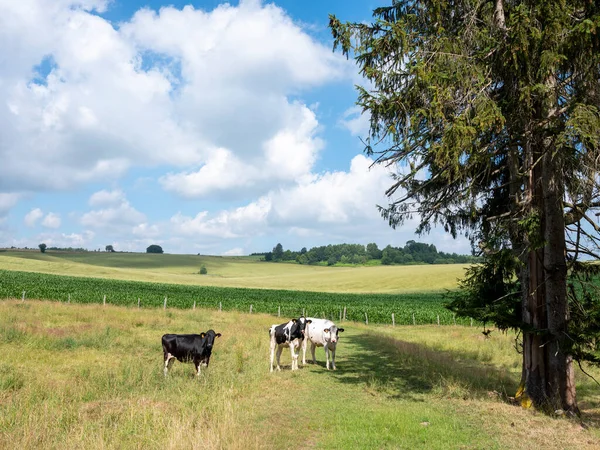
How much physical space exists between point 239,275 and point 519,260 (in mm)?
103676

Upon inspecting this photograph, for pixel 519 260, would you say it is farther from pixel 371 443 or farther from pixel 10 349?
pixel 10 349

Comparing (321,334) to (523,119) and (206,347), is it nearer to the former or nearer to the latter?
(206,347)

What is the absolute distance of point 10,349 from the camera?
562 inches

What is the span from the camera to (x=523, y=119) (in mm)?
9109

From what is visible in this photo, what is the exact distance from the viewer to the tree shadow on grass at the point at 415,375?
10953 mm

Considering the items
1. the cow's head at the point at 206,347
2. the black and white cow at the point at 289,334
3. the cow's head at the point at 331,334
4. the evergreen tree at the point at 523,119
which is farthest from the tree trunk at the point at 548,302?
the cow's head at the point at 206,347

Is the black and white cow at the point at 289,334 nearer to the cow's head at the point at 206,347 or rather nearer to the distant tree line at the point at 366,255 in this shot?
the cow's head at the point at 206,347

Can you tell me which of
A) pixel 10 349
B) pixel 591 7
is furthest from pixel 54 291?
pixel 591 7

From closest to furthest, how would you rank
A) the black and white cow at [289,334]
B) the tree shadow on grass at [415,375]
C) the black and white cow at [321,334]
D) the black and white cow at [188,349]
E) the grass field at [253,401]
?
the grass field at [253,401], the tree shadow on grass at [415,375], the black and white cow at [188,349], the black and white cow at [289,334], the black and white cow at [321,334]

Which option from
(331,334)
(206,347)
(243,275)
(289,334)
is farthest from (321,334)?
(243,275)

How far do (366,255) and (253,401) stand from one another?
490 feet

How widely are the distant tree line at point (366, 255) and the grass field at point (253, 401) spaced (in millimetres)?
129478

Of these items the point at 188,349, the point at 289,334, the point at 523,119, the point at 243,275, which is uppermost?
the point at 523,119

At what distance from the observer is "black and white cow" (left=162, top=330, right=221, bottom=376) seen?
12.4 metres
